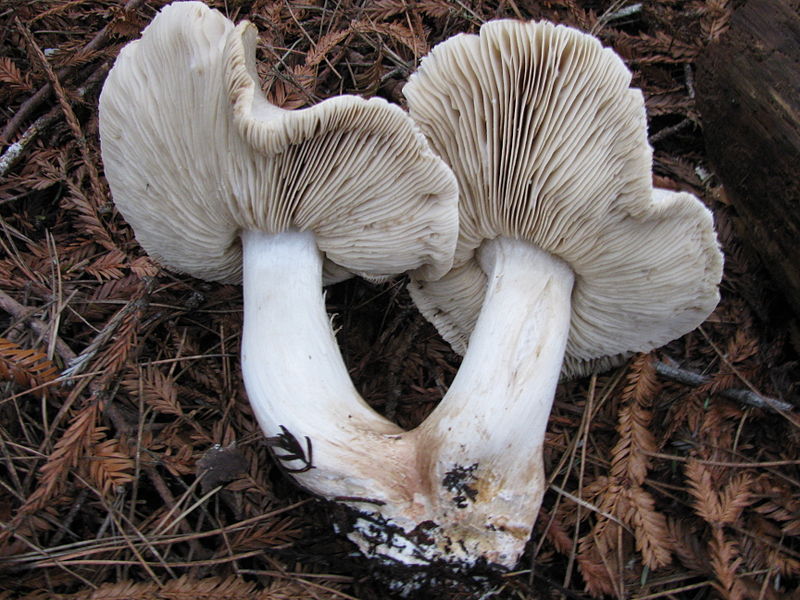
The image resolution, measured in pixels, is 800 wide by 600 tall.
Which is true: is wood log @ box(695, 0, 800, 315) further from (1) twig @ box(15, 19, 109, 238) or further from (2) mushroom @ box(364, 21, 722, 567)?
(1) twig @ box(15, 19, 109, 238)

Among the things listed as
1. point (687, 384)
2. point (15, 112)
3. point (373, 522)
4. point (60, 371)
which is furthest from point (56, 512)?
point (687, 384)

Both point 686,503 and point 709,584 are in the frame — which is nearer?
point 709,584

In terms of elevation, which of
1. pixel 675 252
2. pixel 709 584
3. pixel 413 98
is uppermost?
pixel 413 98

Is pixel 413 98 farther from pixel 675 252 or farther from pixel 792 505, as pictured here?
pixel 792 505

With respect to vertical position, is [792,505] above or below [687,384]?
below

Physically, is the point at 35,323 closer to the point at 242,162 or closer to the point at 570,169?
the point at 242,162

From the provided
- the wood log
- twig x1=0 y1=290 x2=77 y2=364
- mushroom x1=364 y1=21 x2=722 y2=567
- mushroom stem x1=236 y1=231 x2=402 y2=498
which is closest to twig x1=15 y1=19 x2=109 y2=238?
twig x1=0 y1=290 x2=77 y2=364

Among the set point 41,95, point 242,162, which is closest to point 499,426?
point 242,162

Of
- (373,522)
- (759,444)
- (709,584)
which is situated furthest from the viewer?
(759,444)

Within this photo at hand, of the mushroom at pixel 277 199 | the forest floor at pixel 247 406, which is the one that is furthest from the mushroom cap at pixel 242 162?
the forest floor at pixel 247 406
